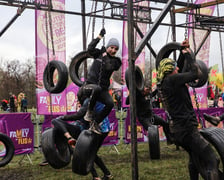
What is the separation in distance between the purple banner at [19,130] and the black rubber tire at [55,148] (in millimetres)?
2252

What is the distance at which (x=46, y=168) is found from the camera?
7.20 meters

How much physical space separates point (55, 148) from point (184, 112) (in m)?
2.17

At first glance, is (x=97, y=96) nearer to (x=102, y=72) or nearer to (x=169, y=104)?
(x=102, y=72)

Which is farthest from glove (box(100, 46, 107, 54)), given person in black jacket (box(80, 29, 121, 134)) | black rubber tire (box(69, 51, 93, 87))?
black rubber tire (box(69, 51, 93, 87))

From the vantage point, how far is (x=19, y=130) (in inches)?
297

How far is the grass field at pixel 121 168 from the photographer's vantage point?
620 centimetres

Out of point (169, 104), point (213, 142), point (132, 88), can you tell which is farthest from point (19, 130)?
point (213, 142)

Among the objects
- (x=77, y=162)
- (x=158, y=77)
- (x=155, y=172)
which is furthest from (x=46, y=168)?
(x=158, y=77)

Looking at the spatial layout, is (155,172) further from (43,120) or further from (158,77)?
(43,120)

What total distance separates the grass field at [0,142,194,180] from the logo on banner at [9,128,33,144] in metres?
0.52

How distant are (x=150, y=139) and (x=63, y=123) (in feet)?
5.00

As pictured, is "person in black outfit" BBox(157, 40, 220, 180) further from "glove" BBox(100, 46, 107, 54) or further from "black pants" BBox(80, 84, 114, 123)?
"glove" BBox(100, 46, 107, 54)

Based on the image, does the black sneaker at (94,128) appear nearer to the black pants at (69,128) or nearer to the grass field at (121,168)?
the black pants at (69,128)

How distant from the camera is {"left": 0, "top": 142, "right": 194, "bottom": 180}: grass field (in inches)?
244
